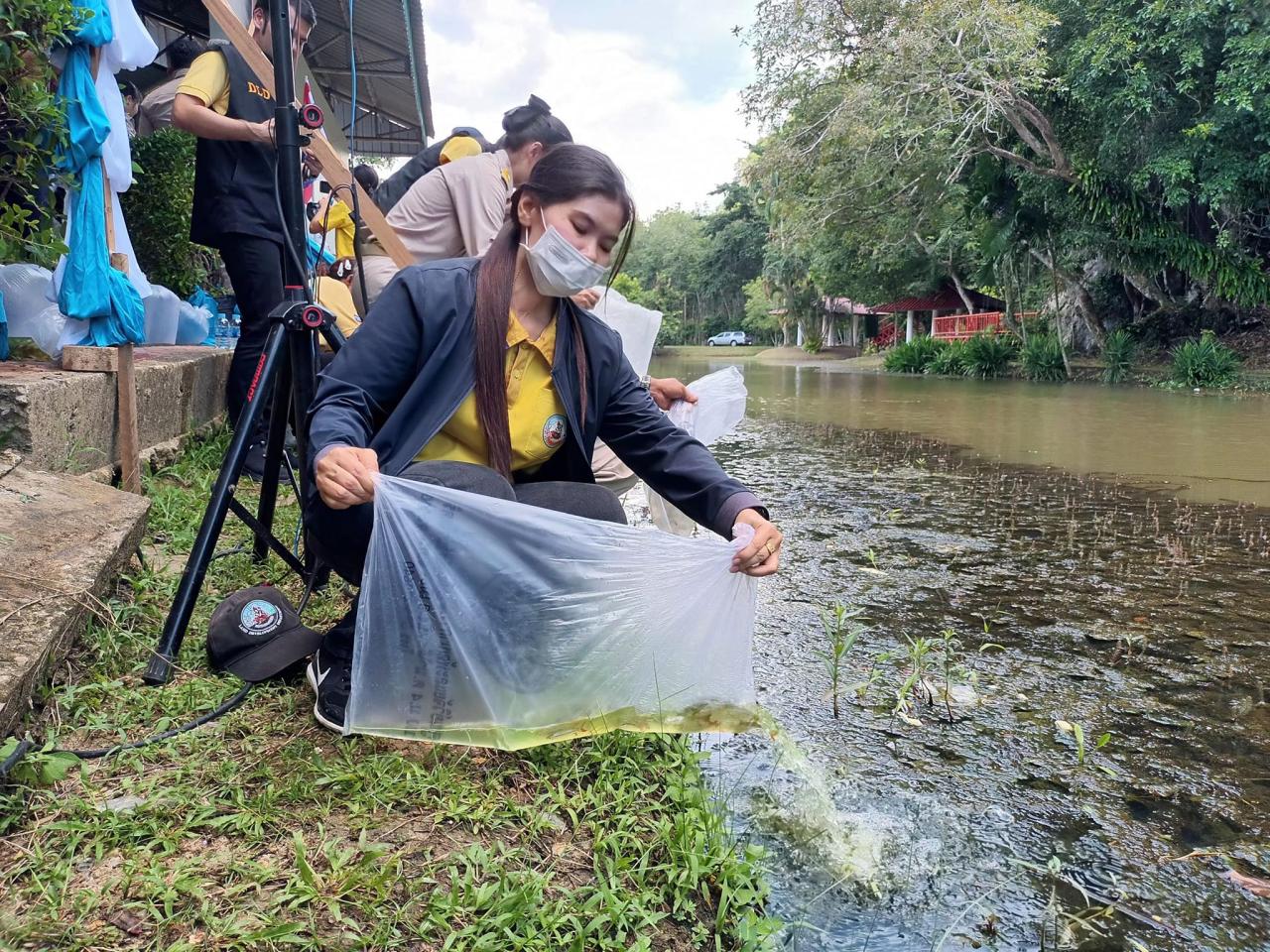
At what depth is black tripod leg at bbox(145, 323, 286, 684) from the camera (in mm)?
1789

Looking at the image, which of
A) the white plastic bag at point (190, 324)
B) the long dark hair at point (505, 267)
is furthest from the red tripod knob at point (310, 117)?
the white plastic bag at point (190, 324)

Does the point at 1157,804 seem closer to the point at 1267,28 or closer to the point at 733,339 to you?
the point at 1267,28

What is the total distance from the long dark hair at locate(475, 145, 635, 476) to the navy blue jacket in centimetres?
3

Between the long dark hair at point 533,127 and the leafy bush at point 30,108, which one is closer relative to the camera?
the leafy bush at point 30,108

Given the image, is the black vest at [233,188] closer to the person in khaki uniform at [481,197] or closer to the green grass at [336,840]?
the person in khaki uniform at [481,197]

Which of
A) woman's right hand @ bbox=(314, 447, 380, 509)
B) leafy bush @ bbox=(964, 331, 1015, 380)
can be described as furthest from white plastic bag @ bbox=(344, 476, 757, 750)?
leafy bush @ bbox=(964, 331, 1015, 380)

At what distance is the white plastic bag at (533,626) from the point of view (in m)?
1.44

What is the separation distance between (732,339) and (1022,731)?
5036 cm

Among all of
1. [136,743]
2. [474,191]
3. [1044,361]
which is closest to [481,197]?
[474,191]

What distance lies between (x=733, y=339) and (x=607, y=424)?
50.4 metres

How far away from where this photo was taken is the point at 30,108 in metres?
2.44

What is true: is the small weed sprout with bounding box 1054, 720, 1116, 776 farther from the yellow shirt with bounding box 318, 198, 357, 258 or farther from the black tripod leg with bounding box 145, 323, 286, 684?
the yellow shirt with bounding box 318, 198, 357, 258

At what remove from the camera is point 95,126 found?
8.60 ft

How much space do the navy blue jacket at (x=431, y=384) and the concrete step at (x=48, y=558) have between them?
1.98ft
